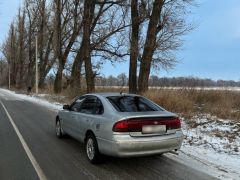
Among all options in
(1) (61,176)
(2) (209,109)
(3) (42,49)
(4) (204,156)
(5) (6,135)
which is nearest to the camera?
(1) (61,176)

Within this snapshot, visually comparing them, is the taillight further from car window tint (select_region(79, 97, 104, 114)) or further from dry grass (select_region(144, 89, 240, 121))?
dry grass (select_region(144, 89, 240, 121))

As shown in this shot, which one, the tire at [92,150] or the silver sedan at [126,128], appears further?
the tire at [92,150]

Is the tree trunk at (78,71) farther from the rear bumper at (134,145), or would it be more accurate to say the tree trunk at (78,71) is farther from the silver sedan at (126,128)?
the rear bumper at (134,145)

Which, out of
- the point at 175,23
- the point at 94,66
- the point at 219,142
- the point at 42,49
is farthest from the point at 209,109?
the point at 42,49

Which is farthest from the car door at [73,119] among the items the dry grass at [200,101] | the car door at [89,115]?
the dry grass at [200,101]

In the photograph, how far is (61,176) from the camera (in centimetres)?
696

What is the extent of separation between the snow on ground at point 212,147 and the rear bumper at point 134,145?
0.82 meters

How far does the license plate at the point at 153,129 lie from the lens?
751cm

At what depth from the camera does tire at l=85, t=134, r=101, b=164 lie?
7930mm

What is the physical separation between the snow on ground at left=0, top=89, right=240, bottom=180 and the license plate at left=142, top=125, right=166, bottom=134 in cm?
101

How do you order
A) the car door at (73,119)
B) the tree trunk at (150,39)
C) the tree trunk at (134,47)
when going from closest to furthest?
the car door at (73,119) < the tree trunk at (150,39) < the tree trunk at (134,47)

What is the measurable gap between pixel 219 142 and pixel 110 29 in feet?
95.4

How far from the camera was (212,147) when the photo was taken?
9625mm

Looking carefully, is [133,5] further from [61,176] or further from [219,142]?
[61,176]
